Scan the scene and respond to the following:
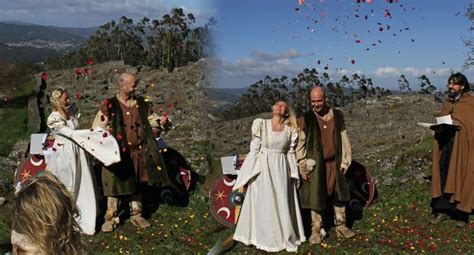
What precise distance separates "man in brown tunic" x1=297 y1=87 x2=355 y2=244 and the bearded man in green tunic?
2219 mm

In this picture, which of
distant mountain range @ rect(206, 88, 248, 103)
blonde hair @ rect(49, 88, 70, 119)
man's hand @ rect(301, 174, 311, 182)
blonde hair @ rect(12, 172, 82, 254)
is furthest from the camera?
distant mountain range @ rect(206, 88, 248, 103)

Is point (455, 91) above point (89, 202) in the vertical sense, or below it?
above

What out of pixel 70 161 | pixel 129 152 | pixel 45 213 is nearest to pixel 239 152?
pixel 129 152

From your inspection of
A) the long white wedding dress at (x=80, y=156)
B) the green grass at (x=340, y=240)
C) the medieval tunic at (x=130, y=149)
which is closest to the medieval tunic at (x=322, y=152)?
the green grass at (x=340, y=240)

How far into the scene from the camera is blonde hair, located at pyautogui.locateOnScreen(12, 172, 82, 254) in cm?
249

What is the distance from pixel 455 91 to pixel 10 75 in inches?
611

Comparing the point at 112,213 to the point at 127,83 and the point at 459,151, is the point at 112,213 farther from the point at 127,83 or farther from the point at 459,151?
the point at 459,151

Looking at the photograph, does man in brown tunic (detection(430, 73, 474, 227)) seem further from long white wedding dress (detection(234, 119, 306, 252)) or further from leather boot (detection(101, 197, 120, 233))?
leather boot (detection(101, 197, 120, 233))

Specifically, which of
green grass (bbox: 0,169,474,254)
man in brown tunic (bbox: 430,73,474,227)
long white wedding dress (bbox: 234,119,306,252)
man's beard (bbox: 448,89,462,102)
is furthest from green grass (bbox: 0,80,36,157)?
man's beard (bbox: 448,89,462,102)

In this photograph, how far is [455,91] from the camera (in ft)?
27.4

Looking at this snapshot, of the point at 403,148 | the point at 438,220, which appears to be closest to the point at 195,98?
the point at 403,148

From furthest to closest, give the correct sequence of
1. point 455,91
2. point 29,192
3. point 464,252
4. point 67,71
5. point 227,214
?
point 67,71 → point 227,214 → point 455,91 → point 464,252 → point 29,192

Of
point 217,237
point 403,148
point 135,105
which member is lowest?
point 217,237

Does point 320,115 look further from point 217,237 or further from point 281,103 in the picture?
point 217,237
